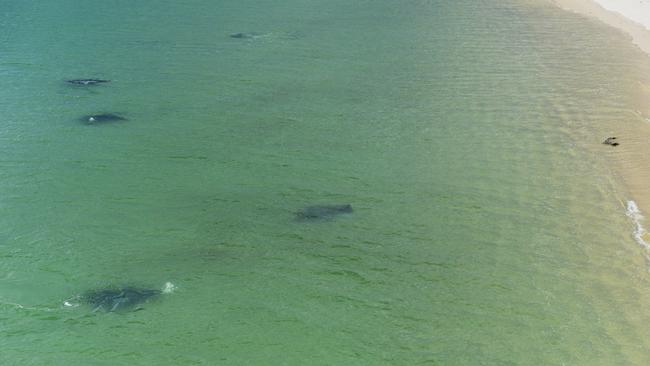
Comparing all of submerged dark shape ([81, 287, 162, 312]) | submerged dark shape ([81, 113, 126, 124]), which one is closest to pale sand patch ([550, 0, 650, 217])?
submerged dark shape ([81, 287, 162, 312])

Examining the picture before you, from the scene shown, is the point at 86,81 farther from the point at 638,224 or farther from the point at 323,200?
the point at 638,224

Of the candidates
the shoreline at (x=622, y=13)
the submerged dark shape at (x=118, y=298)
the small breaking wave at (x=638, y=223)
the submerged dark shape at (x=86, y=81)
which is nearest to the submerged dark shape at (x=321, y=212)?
the submerged dark shape at (x=118, y=298)

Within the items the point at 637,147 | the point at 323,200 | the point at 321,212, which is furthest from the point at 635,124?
the point at 321,212

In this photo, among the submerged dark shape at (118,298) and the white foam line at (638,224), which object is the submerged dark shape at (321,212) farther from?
the white foam line at (638,224)

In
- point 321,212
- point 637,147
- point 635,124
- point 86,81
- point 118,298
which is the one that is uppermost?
point 635,124

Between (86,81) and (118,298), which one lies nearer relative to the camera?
(118,298)

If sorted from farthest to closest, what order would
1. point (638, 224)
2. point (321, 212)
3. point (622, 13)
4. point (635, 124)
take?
point (622, 13)
point (635, 124)
point (321, 212)
point (638, 224)

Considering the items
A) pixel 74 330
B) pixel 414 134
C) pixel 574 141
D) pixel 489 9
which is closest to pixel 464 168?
pixel 414 134
